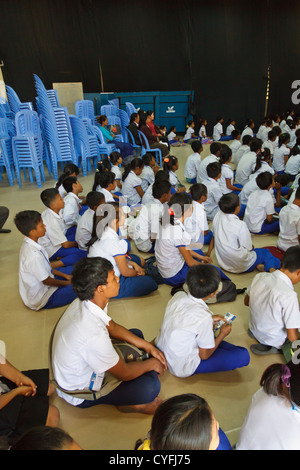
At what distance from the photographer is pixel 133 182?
12.0 ft

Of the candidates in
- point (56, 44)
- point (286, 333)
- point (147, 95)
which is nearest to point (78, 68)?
point (56, 44)

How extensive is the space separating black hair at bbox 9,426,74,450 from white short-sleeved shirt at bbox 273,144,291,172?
497 cm

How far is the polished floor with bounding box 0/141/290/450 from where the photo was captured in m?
1.39

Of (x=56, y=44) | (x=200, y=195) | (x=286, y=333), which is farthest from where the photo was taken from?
(x=56, y=44)

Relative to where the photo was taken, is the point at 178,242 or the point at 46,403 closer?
the point at 46,403

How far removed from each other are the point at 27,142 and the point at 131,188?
1735 millimetres

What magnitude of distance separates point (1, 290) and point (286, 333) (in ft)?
6.64

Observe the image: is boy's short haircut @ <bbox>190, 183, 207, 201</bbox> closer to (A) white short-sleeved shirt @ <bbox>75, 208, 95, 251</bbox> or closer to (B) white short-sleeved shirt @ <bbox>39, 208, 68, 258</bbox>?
(A) white short-sleeved shirt @ <bbox>75, 208, 95, 251</bbox>

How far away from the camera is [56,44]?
7523 mm

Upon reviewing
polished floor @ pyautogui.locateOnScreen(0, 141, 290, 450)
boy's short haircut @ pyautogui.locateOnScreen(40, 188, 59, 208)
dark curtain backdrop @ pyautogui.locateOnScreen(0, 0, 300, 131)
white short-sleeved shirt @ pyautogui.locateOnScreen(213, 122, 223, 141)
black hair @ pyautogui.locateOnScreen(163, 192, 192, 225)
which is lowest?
polished floor @ pyautogui.locateOnScreen(0, 141, 290, 450)

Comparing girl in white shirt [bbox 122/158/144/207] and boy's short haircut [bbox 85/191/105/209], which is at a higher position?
boy's short haircut [bbox 85/191/105/209]

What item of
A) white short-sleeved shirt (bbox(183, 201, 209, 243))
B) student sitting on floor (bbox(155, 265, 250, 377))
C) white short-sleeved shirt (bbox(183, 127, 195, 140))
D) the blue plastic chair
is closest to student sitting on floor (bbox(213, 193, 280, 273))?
white short-sleeved shirt (bbox(183, 201, 209, 243))

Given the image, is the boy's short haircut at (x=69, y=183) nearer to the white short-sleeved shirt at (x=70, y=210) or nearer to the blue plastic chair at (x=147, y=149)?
the white short-sleeved shirt at (x=70, y=210)

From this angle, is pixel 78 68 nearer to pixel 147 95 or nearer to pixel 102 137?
pixel 147 95
